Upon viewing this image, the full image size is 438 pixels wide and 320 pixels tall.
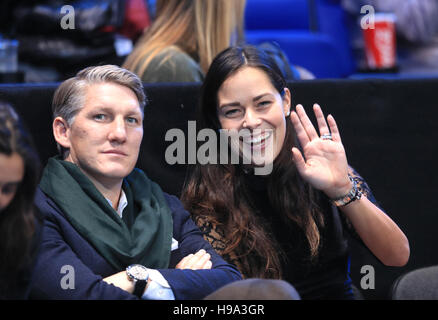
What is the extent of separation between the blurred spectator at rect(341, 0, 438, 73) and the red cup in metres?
0.18

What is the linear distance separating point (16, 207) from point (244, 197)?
2.66 feet

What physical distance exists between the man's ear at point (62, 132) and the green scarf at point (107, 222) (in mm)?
50

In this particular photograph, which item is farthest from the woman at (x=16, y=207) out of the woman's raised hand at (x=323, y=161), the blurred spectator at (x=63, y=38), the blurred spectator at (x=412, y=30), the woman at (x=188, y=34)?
the blurred spectator at (x=412, y=30)

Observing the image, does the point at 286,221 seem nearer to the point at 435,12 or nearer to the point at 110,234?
the point at 110,234

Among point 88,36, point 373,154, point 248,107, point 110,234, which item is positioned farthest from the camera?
point 88,36

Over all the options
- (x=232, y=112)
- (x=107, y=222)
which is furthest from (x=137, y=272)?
(x=232, y=112)

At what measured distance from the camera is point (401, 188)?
2.15 metres

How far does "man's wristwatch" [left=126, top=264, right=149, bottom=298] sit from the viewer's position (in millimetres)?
1460

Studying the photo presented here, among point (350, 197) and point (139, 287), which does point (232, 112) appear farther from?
point (139, 287)

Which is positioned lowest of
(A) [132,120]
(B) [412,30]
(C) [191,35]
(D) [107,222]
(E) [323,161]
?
(D) [107,222]

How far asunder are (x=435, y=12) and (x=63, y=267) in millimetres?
3461

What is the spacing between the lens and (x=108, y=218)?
154 cm

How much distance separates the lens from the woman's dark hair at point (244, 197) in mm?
1773
